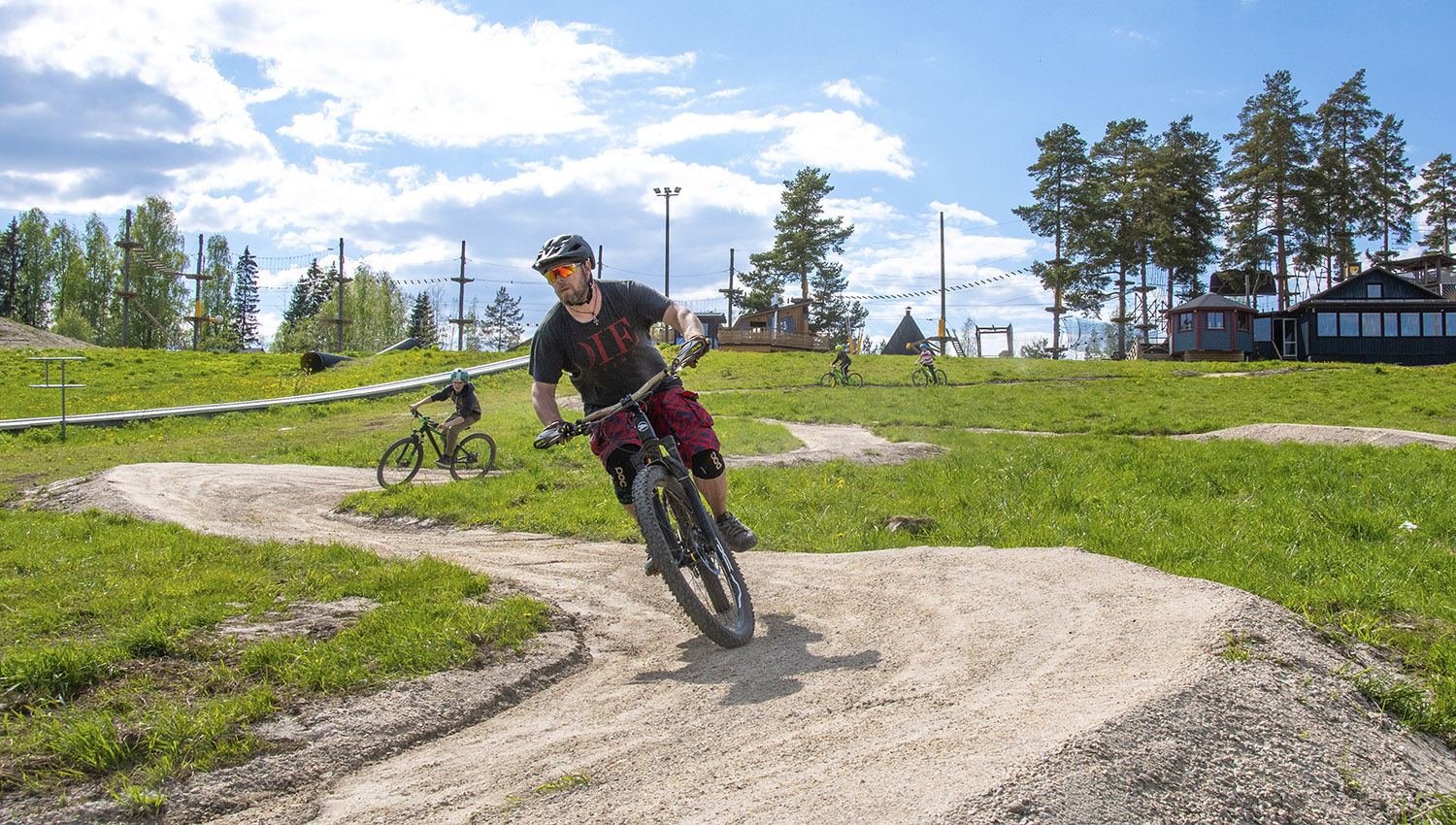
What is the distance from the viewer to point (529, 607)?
17.7 feet

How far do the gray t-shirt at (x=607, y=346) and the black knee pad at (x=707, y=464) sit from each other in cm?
50

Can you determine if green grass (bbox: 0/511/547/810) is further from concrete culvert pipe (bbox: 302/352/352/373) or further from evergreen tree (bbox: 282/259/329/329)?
evergreen tree (bbox: 282/259/329/329)

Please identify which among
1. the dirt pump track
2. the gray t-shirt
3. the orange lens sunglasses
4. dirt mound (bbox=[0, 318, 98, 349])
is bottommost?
the dirt pump track

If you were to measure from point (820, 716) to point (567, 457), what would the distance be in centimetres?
1153

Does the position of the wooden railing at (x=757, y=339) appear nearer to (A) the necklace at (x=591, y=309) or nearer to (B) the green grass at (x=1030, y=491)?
(B) the green grass at (x=1030, y=491)

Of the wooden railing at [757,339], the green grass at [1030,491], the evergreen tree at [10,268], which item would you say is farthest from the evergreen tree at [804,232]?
the evergreen tree at [10,268]

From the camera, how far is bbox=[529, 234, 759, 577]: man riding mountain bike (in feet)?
17.0

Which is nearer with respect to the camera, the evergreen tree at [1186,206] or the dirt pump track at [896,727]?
the dirt pump track at [896,727]

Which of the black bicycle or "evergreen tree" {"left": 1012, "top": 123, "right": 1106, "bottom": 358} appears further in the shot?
"evergreen tree" {"left": 1012, "top": 123, "right": 1106, "bottom": 358}

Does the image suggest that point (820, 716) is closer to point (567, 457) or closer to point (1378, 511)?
point (1378, 511)

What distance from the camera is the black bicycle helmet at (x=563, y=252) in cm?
514

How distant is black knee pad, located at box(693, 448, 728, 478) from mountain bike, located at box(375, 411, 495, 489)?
8.73m

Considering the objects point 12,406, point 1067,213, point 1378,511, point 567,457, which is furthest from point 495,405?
point 1067,213

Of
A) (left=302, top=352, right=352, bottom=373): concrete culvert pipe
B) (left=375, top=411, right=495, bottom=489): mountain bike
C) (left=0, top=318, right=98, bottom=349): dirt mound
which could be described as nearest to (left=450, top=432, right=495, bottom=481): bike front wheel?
(left=375, top=411, right=495, bottom=489): mountain bike
